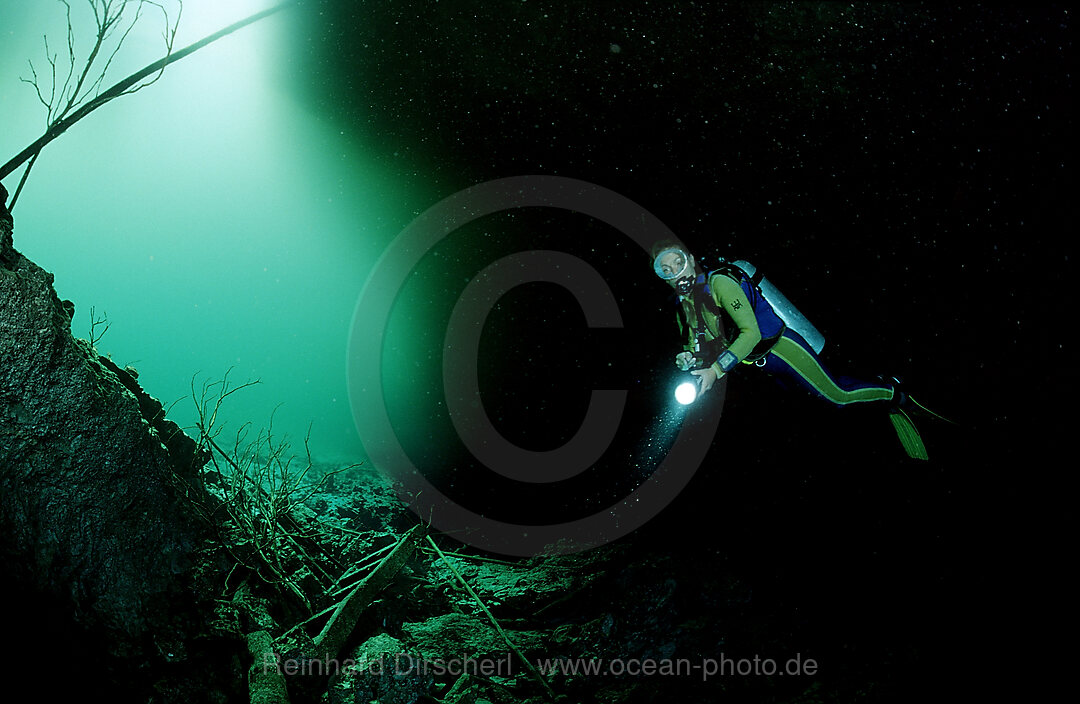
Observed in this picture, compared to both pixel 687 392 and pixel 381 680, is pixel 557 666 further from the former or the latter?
pixel 687 392

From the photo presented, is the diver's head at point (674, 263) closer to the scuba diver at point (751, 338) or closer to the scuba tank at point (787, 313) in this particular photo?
the scuba diver at point (751, 338)

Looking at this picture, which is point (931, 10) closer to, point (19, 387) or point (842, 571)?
point (842, 571)

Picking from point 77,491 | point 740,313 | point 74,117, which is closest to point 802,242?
point 740,313

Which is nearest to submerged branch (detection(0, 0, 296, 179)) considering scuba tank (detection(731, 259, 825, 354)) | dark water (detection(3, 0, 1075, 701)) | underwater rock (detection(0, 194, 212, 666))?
underwater rock (detection(0, 194, 212, 666))

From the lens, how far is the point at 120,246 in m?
126

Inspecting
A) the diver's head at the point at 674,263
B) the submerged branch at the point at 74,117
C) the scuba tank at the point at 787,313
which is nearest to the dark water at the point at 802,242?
the scuba tank at the point at 787,313

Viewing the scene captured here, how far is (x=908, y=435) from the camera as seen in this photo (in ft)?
14.7

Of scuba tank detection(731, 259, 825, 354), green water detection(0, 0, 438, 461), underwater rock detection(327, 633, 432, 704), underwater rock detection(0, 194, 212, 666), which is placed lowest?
underwater rock detection(327, 633, 432, 704)

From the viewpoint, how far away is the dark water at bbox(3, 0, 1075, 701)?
13.6ft

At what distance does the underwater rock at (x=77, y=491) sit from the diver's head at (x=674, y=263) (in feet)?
15.7

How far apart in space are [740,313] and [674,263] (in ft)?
2.35

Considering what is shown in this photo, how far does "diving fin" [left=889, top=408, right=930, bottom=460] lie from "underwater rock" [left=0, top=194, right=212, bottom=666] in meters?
6.62

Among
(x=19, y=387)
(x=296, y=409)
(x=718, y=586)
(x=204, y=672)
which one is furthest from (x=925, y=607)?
(x=296, y=409)

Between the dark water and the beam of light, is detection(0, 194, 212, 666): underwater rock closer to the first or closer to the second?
the beam of light
